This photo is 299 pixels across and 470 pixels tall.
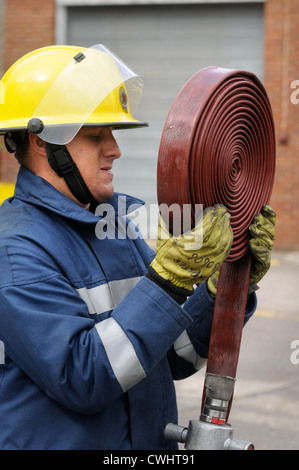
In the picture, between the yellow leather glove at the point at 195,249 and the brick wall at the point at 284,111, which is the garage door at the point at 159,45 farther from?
the yellow leather glove at the point at 195,249

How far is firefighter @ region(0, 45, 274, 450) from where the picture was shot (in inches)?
64.9

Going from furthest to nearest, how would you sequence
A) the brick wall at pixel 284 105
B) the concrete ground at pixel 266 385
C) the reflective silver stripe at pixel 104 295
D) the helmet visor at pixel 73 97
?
the brick wall at pixel 284 105
the concrete ground at pixel 266 385
the helmet visor at pixel 73 97
the reflective silver stripe at pixel 104 295

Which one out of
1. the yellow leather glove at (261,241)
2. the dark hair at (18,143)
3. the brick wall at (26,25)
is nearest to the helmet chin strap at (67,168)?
the dark hair at (18,143)

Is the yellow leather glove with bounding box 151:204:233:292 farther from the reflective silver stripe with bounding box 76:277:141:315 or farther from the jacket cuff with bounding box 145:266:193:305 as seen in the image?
the reflective silver stripe with bounding box 76:277:141:315

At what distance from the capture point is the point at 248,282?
1985 mm

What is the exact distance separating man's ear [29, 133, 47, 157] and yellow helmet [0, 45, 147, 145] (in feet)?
0.17

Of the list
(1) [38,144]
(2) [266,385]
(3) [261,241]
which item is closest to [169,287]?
(3) [261,241]

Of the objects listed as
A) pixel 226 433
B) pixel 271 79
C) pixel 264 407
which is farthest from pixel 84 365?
pixel 271 79

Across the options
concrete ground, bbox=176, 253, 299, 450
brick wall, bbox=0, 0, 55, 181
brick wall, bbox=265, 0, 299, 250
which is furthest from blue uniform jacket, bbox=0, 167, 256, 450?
brick wall, bbox=0, 0, 55, 181

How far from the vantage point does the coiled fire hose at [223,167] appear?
64.1 inches

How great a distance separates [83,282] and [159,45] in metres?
10.1

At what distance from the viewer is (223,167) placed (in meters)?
1.73

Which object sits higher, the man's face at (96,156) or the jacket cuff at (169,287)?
the man's face at (96,156)
